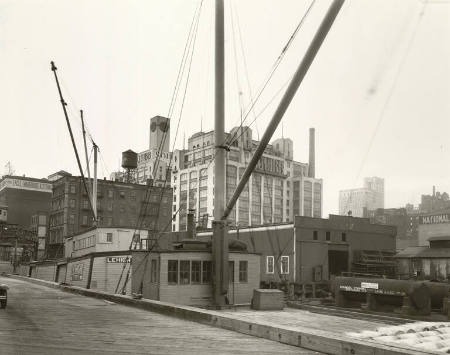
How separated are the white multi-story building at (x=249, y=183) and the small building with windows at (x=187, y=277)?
103 m

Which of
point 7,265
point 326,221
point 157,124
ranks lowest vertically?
point 7,265

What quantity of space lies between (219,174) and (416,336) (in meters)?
12.4

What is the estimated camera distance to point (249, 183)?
14388cm

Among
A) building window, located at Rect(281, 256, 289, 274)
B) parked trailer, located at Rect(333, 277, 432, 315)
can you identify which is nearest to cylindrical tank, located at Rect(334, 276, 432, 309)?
parked trailer, located at Rect(333, 277, 432, 315)

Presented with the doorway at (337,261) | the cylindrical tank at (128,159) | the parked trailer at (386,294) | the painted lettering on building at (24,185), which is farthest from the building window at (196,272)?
the painted lettering on building at (24,185)

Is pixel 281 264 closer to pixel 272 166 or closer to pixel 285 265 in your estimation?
pixel 285 265

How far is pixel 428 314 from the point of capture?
2512 cm

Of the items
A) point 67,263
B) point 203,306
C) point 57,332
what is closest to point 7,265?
point 67,263

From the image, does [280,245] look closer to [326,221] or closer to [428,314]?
[326,221]

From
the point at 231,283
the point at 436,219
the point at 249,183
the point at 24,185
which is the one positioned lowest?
the point at 231,283

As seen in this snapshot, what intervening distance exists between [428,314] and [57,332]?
19.5 meters

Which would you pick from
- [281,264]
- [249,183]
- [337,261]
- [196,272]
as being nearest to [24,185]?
[249,183]

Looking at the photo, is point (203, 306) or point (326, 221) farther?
point (326, 221)

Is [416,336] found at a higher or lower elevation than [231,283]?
lower
